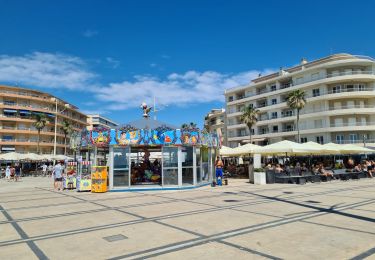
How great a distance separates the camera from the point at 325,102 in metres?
49.8

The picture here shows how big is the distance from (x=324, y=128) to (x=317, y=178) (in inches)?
1141

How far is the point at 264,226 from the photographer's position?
8.37 metres

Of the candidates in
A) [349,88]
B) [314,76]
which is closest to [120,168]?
[349,88]

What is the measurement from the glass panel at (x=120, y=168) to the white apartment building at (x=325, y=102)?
115 feet

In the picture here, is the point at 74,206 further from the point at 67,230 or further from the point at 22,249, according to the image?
the point at 22,249

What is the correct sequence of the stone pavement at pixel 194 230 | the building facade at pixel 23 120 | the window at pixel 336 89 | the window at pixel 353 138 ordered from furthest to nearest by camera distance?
the building facade at pixel 23 120 < the window at pixel 336 89 < the window at pixel 353 138 < the stone pavement at pixel 194 230

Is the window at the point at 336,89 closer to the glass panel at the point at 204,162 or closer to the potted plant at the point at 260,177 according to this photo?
the potted plant at the point at 260,177

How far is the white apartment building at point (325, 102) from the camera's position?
47375 mm

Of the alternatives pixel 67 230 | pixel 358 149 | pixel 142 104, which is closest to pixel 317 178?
pixel 358 149

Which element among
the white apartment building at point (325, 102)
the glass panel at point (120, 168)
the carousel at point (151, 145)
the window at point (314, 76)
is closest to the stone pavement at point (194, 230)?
the glass panel at point (120, 168)

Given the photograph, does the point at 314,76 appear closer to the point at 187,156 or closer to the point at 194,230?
the point at 187,156

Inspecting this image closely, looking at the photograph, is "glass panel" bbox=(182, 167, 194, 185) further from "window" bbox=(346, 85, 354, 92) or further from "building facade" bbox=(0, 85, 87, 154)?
"building facade" bbox=(0, 85, 87, 154)

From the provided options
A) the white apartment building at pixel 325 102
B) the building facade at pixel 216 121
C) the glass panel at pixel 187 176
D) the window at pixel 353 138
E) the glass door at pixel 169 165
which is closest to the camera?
the glass door at pixel 169 165

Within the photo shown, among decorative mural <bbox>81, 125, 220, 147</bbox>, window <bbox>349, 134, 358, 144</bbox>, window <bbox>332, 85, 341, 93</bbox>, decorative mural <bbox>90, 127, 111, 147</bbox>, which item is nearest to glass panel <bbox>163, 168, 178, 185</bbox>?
decorative mural <bbox>81, 125, 220, 147</bbox>
